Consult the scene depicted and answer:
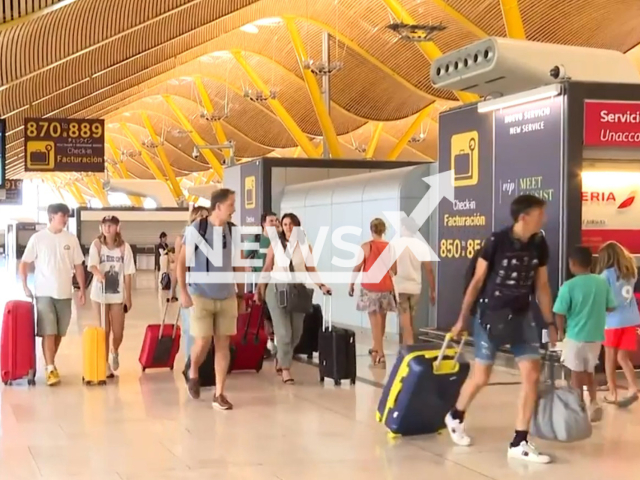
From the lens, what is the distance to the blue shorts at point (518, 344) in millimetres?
5809

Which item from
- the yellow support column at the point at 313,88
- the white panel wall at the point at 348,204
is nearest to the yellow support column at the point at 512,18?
the white panel wall at the point at 348,204

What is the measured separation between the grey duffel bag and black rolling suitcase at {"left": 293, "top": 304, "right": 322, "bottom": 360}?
15.6 feet

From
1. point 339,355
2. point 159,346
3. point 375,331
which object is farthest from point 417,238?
point 159,346

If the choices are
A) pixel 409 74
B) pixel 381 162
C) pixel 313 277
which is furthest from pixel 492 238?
pixel 409 74

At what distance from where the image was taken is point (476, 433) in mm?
6750

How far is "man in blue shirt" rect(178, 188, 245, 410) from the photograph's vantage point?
25.2ft

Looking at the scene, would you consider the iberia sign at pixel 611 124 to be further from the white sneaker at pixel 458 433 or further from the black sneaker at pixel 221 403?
the black sneaker at pixel 221 403

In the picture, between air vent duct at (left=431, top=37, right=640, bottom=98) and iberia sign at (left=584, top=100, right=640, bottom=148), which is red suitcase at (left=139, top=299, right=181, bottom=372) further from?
iberia sign at (left=584, top=100, right=640, bottom=148)

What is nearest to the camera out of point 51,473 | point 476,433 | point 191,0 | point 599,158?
point 51,473

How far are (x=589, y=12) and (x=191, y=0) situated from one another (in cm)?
1227

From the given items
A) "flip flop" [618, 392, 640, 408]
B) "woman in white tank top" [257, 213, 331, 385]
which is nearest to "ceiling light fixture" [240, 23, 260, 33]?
"woman in white tank top" [257, 213, 331, 385]

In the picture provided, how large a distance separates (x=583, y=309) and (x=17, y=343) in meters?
5.27

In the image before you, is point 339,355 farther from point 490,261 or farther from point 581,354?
point 490,261

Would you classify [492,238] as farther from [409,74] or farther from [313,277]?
[409,74]
